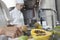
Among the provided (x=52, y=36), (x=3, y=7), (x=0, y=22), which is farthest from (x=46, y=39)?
(x=3, y=7)

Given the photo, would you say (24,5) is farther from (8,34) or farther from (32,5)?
(8,34)

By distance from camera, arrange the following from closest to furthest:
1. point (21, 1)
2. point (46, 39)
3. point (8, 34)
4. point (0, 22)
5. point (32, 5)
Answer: point (46, 39) → point (8, 34) → point (0, 22) → point (21, 1) → point (32, 5)

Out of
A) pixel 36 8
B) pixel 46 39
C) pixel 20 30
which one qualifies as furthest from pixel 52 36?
pixel 36 8

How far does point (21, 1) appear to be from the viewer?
1.19 metres

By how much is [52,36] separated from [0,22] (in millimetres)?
499

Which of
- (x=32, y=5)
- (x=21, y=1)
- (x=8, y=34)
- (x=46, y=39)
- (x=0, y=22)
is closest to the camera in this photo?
(x=46, y=39)

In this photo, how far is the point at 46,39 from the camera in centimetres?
60

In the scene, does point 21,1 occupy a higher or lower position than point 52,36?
higher

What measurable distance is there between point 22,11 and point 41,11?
0.17m

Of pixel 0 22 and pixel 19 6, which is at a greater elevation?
pixel 19 6

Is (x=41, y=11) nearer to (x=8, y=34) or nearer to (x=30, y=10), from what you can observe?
(x=30, y=10)

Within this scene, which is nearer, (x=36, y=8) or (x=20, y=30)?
(x=20, y=30)

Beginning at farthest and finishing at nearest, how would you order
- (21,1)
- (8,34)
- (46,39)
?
Answer: (21,1)
(8,34)
(46,39)

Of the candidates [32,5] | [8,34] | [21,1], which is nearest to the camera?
[8,34]
